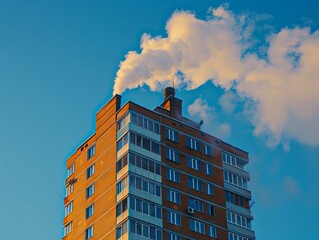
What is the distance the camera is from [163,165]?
90.6 meters

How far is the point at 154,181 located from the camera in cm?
8850

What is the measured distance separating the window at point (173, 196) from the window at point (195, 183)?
2.67 meters

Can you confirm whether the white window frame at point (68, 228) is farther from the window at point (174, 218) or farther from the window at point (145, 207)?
the window at point (174, 218)

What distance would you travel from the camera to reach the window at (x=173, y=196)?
293 feet

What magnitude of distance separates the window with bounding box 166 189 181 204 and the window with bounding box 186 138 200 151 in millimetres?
7271

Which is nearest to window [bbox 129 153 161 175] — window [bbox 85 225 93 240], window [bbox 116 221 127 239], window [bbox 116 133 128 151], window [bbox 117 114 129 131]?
window [bbox 116 133 128 151]

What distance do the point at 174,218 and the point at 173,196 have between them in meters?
2.69

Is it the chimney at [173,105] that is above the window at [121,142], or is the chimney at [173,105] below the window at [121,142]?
above

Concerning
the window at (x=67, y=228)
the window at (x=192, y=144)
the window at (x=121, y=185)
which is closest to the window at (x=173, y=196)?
the window at (x=121, y=185)

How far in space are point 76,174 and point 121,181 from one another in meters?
12.7

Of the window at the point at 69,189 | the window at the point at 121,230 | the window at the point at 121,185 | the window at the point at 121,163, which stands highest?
the window at the point at 69,189

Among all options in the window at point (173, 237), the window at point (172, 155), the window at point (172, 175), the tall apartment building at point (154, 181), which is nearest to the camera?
the tall apartment building at point (154, 181)

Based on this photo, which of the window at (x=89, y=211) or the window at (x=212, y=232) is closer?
the window at (x=89, y=211)

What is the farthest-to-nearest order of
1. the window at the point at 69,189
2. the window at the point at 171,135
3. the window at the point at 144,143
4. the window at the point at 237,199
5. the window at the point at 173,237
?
the window at the point at 69,189 < the window at the point at 237,199 < the window at the point at 171,135 < the window at the point at 144,143 < the window at the point at 173,237
